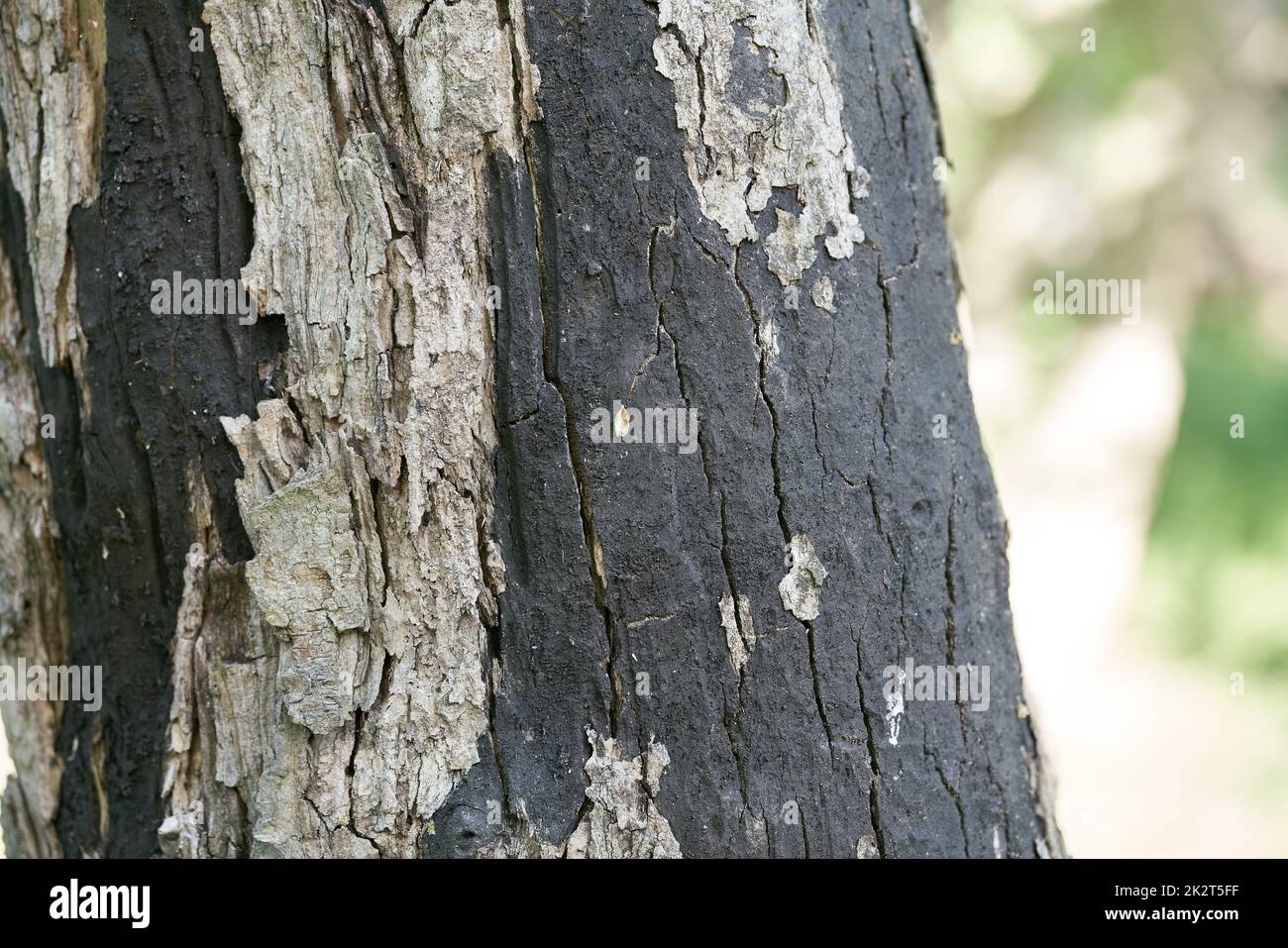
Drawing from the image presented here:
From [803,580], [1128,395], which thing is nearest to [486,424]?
[803,580]

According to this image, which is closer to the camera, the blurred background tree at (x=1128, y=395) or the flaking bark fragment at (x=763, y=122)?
the flaking bark fragment at (x=763, y=122)

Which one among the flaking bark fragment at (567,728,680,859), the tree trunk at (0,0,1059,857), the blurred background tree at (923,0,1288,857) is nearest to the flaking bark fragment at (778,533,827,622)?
the tree trunk at (0,0,1059,857)

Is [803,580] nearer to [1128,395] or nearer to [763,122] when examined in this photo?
[763,122]

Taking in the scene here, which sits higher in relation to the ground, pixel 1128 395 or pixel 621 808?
pixel 1128 395

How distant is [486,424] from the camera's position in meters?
1.22

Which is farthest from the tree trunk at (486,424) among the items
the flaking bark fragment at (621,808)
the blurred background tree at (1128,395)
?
the blurred background tree at (1128,395)

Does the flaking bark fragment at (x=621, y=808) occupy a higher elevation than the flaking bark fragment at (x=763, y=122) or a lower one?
lower

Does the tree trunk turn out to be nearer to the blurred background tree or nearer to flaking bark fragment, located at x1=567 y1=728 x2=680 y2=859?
flaking bark fragment, located at x1=567 y1=728 x2=680 y2=859

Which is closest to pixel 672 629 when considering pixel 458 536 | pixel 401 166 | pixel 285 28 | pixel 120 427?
pixel 458 536

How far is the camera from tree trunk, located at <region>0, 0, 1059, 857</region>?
121 centimetres

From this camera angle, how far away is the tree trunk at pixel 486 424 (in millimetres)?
1206

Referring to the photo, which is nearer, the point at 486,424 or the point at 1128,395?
the point at 486,424

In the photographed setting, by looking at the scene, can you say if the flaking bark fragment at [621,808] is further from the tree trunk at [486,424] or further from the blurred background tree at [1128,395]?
the blurred background tree at [1128,395]

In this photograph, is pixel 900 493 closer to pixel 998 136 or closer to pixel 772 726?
pixel 772 726
